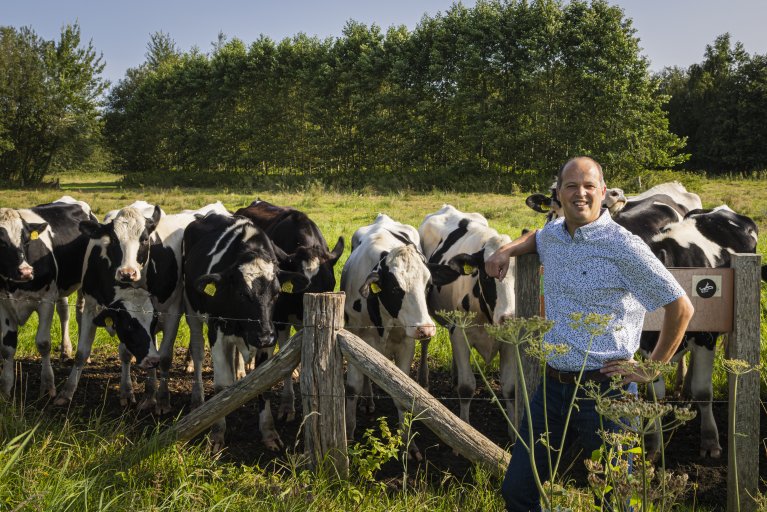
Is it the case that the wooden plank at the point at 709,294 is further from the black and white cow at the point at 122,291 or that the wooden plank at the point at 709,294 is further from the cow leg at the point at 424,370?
the black and white cow at the point at 122,291

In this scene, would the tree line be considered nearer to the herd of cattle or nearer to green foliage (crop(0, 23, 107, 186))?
green foliage (crop(0, 23, 107, 186))

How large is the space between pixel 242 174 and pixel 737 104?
2969 cm

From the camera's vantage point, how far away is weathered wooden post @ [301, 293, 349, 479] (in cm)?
445

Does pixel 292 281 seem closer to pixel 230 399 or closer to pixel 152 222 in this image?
pixel 230 399

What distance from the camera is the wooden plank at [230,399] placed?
457 centimetres

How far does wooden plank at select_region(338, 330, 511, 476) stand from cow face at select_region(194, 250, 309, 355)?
58.3 inches

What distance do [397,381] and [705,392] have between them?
3.12 metres

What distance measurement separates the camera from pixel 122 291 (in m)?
6.82

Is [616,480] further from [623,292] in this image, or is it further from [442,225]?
[442,225]

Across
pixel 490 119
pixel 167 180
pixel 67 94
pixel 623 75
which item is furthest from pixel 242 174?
pixel 623 75

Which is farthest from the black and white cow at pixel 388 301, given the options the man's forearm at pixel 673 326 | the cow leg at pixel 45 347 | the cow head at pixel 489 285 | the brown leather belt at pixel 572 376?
the cow leg at pixel 45 347

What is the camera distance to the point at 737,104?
138ft

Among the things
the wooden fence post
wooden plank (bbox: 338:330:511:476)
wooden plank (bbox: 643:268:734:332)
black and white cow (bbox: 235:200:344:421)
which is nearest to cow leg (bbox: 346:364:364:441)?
black and white cow (bbox: 235:200:344:421)

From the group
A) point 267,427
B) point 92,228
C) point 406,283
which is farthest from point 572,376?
point 92,228
